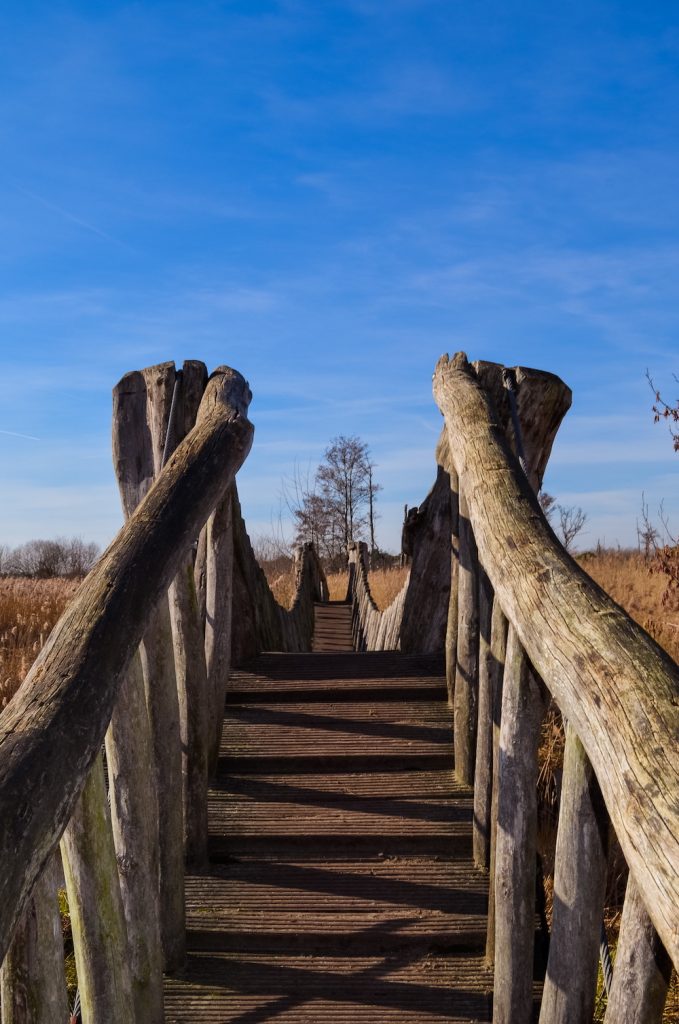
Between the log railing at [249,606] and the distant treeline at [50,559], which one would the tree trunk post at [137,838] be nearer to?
the log railing at [249,606]

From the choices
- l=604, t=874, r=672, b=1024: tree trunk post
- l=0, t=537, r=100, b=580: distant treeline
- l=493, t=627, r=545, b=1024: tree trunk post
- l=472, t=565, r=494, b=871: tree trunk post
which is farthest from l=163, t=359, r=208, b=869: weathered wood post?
l=0, t=537, r=100, b=580: distant treeline

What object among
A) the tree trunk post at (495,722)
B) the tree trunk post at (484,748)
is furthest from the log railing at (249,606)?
the tree trunk post at (495,722)

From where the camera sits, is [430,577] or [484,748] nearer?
[484,748]

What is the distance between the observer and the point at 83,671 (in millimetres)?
1761

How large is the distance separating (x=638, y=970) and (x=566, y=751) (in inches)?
16.6

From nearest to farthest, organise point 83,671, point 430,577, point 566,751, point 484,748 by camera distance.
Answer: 1. point 83,671
2. point 566,751
3. point 484,748
4. point 430,577

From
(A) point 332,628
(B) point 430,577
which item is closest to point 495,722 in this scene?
(B) point 430,577

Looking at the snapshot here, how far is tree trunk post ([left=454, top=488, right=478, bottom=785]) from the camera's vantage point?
11.6 ft

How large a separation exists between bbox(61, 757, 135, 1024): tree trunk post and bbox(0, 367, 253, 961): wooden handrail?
0.31 metres

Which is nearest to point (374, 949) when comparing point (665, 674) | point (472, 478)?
point (472, 478)

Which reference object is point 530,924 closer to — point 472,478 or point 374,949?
point 374,949

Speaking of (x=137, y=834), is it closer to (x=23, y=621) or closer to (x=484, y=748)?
(x=484, y=748)

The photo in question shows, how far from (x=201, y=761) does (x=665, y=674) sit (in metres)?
2.12

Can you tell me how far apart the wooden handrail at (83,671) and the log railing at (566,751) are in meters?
0.74
